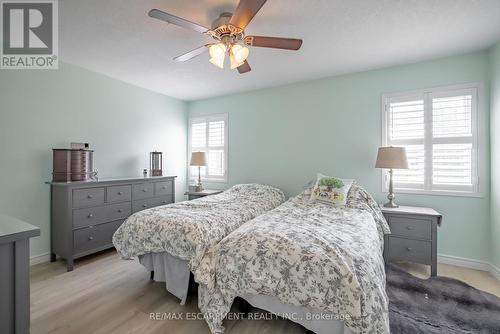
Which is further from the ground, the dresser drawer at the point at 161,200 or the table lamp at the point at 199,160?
the table lamp at the point at 199,160

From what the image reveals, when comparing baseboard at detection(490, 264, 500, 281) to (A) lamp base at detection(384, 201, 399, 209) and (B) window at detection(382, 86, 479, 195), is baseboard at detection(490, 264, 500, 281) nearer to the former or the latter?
(B) window at detection(382, 86, 479, 195)

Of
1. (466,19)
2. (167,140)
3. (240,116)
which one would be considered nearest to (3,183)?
(167,140)

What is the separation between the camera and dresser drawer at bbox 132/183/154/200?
130 inches

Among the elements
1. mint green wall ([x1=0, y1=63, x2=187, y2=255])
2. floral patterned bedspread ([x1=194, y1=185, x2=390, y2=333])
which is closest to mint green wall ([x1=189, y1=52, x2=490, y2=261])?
mint green wall ([x1=0, y1=63, x2=187, y2=255])

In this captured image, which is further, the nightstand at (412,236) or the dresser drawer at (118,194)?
the dresser drawer at (118,194)

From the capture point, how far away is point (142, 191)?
11.2 ft

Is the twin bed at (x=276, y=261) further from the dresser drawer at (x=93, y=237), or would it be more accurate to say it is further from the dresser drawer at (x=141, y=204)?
the dresser drawer at (x=141, y=204)

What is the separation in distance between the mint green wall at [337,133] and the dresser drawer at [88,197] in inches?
78.5

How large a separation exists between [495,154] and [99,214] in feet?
15.3

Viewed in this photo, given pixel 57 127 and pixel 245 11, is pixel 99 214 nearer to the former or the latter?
pixel 57 127

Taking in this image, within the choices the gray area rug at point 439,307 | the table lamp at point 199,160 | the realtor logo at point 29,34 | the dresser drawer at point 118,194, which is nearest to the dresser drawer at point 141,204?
the dresser drawer at point 118,194

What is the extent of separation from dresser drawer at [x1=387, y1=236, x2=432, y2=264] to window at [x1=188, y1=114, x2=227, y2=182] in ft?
9.18

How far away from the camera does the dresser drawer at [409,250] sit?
8.23 ft

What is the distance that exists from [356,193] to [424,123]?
4.11 feet
